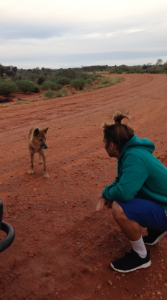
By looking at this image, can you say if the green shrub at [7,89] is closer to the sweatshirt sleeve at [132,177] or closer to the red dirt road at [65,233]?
the red dirt road at [65,233]

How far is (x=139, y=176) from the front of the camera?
2656mm

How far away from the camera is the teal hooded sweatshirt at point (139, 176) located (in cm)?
267

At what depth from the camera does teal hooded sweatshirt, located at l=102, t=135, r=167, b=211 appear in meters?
2.67

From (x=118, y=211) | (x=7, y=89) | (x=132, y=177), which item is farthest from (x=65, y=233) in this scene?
(x=7, y=89)

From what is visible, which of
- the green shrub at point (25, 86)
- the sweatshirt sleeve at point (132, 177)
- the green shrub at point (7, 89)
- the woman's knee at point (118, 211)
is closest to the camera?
the sweatshirt sleeve at point (132, 177)

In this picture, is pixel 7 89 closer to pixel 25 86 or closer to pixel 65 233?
pixel 25 86

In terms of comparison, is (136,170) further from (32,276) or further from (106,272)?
(32,276)

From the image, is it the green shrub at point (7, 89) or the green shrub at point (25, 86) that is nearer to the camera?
the green shrub at point (7, 89)

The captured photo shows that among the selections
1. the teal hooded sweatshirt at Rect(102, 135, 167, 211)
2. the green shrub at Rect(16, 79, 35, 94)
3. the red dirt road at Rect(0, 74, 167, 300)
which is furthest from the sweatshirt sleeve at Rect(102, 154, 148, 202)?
the green shrub at Rect(16, 79, 35, 94)

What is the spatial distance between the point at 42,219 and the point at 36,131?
7.33 feet

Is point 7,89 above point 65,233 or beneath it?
above

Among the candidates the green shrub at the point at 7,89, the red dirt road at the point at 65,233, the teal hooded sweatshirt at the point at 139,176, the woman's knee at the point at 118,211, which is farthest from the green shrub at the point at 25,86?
the woman's knee at the point at 118,211

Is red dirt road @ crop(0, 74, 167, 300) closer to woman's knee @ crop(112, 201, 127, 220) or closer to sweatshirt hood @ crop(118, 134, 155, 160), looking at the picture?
woman's knee @ crop(112, 201, 127, 220)

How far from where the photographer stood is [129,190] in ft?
8.77
